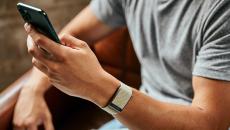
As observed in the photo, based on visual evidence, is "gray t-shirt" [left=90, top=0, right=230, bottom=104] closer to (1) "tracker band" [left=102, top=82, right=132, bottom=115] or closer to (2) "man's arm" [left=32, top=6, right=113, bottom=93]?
(2) "man's arm" [left=32, top=6, right=113, bottom=93]

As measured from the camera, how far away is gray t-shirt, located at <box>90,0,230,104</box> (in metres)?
0.87

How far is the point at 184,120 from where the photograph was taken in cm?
85

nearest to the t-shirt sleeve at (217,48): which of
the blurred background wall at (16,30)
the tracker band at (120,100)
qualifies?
the tracker band at (120,100)

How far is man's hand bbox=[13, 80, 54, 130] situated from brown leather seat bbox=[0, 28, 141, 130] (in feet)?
→ 0.08

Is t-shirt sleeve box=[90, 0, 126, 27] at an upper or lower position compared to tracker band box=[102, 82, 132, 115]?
upper

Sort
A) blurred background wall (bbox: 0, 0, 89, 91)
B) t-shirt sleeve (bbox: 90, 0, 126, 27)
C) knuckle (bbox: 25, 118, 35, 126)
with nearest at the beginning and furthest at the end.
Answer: knuckle (bbox: 25, 118, 35, 126) < t-shirt sleeve (bbox: 90, 0, 126, 27) < blurred background wall (bbox: 0, 0, 89, 91)

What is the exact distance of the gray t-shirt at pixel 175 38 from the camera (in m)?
0.87

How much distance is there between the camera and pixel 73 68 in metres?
0.74

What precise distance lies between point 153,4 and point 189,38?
0.54 feet

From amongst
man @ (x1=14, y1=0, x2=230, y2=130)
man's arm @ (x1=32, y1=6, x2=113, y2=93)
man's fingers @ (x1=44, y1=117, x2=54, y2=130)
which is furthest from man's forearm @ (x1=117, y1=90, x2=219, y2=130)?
man's arm @ (x1=32, y1=6, x2=113, y2=93)

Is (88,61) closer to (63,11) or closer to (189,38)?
(189,38)

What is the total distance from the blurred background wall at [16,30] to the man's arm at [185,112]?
0.84 m

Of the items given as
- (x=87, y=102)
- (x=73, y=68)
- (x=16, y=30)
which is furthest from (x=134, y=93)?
(x=16, y=30)

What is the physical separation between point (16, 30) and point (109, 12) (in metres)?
0.50
